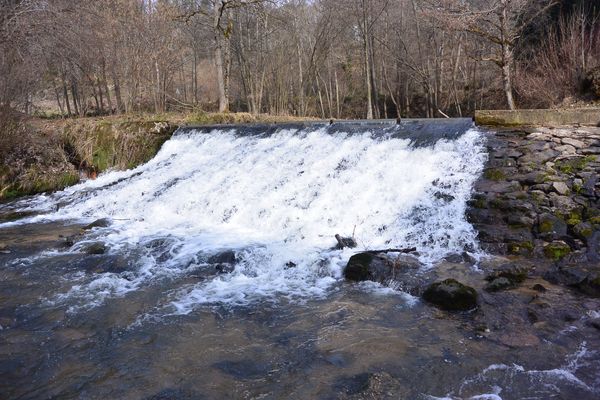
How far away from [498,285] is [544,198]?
190 centimetres

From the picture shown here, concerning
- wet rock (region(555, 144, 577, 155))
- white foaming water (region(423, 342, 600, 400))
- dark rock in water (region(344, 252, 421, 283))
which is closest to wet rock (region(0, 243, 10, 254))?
dark rock in water (region(344, 252, 421, 283))

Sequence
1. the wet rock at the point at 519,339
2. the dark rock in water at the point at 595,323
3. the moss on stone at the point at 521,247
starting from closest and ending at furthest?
the wet rock at the point at 519,339 < the dark rock in water at the point at 595,323 < the moss on stone at the point at 521,247

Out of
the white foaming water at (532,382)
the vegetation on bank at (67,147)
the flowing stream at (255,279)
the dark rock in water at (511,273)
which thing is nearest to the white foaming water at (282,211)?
the flowing stream at (255,279)

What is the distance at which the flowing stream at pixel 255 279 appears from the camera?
3307 millimetres

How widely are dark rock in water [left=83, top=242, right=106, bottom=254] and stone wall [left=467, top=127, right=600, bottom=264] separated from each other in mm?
5211

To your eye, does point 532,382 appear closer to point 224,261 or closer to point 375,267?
point 375,267

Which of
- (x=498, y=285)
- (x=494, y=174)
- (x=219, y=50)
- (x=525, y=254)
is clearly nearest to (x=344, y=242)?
(x=498, y=285)

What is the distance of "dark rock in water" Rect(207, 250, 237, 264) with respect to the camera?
578 cm

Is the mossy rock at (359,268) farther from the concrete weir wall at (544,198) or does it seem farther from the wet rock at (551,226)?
the wet rock at (551,226)

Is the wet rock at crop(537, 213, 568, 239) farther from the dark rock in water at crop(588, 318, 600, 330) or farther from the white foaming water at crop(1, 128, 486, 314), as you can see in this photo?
the dark rock in water at crop(588, 318, 600, 330)

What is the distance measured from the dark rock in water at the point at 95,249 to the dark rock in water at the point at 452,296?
457cm

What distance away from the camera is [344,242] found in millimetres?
6074

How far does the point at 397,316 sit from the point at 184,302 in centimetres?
221

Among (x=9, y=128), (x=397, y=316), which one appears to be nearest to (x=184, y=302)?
(x=397, y=316)
